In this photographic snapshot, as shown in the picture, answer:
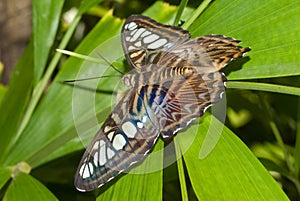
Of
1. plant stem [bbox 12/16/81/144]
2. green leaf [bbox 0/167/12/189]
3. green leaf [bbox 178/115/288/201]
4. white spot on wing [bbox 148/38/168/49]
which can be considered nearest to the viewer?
green leaf [bbox 178/115/288/201]

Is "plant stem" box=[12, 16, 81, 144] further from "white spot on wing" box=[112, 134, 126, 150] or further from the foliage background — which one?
"white spot on wing" box=[112, 134, 126, 150]

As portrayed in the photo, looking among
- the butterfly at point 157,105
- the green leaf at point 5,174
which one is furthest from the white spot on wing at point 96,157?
the green leaf at point 5,174

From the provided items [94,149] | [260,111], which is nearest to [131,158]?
[94,149]

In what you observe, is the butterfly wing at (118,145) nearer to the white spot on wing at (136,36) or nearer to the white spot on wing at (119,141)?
the white spot on wing at (119,141)

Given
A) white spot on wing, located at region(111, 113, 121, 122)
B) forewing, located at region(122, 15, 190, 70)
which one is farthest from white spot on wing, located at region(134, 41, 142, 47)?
white spot on wing, located at region(111, 113, 121, 122)

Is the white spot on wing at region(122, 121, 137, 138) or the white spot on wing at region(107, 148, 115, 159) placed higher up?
the white spot on wing at region(122, 121, 137, 138)

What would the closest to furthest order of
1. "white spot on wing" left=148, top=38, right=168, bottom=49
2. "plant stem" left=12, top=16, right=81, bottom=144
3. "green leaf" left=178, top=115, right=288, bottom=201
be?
"green leaf" left=178, top=115, right=288, bottom=201
"white spot on wing" left=148, top=38, right=168, bottom=49
"plant stem" left=12, top=16, right=81, bottom=144

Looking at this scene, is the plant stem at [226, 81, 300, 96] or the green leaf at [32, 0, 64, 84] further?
the green leaf at [32, 0, 64, 84]
